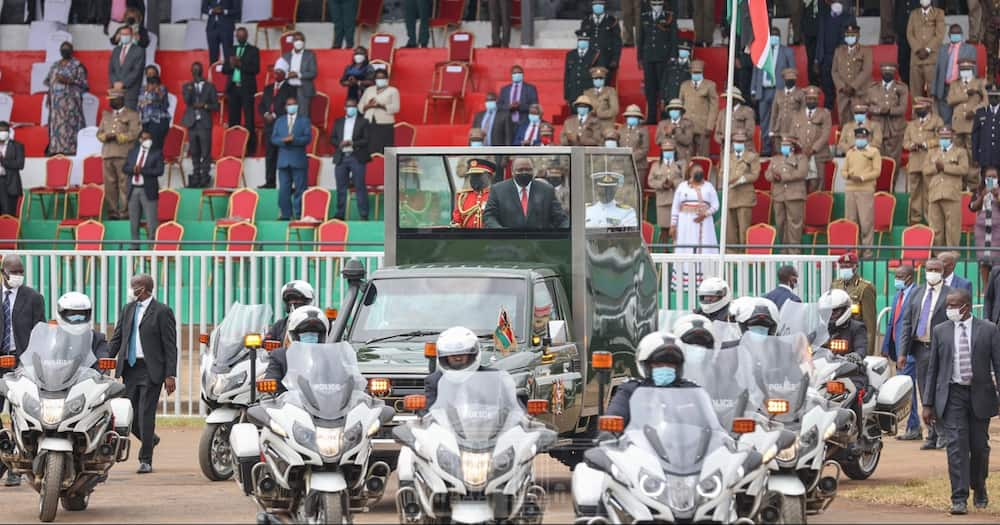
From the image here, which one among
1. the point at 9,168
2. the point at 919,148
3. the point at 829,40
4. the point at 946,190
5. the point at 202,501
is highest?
the point at 829,40

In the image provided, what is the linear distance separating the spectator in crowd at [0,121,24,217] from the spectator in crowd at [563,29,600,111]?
8634 millimetres

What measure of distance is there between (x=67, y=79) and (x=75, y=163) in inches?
63.2

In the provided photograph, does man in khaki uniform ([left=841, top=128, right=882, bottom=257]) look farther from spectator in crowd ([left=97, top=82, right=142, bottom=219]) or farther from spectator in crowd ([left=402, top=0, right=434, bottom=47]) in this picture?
spectator in crowd ([left=97, top=82, right=142, bottom=219])

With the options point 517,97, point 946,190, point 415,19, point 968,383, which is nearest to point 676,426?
point 968,383

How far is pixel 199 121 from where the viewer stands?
32.7m

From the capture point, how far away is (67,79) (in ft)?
112

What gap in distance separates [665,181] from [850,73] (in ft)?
13.2

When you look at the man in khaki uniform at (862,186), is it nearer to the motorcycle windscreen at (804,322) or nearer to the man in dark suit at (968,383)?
the motorcycle windscreen at (804,322)

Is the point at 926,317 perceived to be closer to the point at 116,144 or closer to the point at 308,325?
the point at 308,325

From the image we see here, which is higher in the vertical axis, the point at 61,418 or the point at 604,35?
the point at 604,35

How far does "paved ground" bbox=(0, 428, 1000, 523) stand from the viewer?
588 inches

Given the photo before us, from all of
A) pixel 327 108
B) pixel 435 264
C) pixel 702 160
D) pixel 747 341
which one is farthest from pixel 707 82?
pixel 747 341

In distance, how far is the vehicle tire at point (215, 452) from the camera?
17250 mm

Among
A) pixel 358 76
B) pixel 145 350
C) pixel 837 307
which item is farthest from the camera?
pixel 358 76
